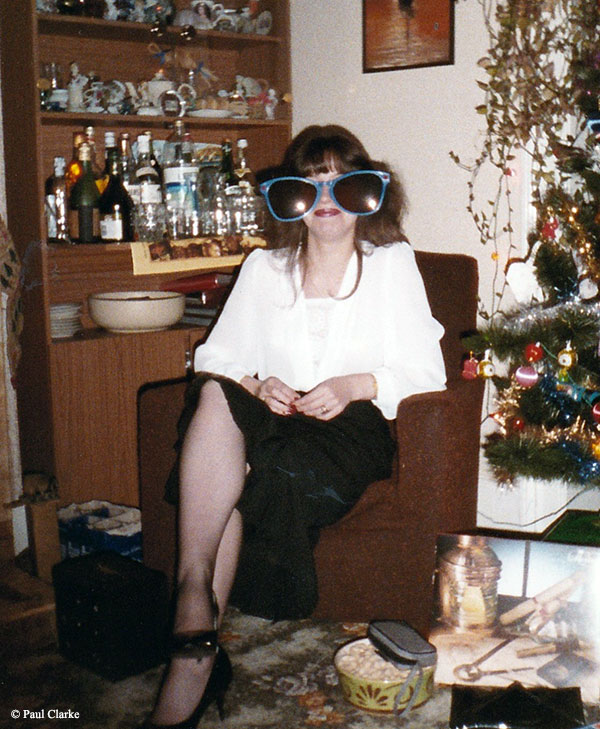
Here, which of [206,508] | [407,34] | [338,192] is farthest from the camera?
[407,34]

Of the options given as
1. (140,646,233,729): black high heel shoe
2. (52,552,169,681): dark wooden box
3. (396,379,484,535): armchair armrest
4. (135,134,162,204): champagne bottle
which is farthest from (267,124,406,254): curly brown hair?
(140,646,233,729): black high heel shoe

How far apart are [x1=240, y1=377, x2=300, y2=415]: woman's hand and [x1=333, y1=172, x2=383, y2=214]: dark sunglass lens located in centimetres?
44

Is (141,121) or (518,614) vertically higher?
(141,121)

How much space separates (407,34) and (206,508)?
1686 mm

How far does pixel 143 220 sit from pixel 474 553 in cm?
151

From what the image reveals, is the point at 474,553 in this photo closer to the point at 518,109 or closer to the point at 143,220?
the point at 518,109

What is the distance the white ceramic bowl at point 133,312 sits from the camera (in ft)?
8.34

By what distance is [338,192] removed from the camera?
195 centimetres

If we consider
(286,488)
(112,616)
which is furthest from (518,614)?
(112,616)

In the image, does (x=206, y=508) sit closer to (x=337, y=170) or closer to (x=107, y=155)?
(x=337, y=170)

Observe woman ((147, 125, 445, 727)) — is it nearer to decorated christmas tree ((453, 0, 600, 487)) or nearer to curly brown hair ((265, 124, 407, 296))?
curly brown hair ((265, 124, 407, 296))

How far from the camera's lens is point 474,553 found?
5.51ft

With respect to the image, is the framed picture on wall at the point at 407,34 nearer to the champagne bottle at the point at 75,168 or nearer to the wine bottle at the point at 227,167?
the wine bottle at the point at 227,167

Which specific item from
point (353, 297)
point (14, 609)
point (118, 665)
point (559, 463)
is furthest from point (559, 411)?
point (14, 609)
